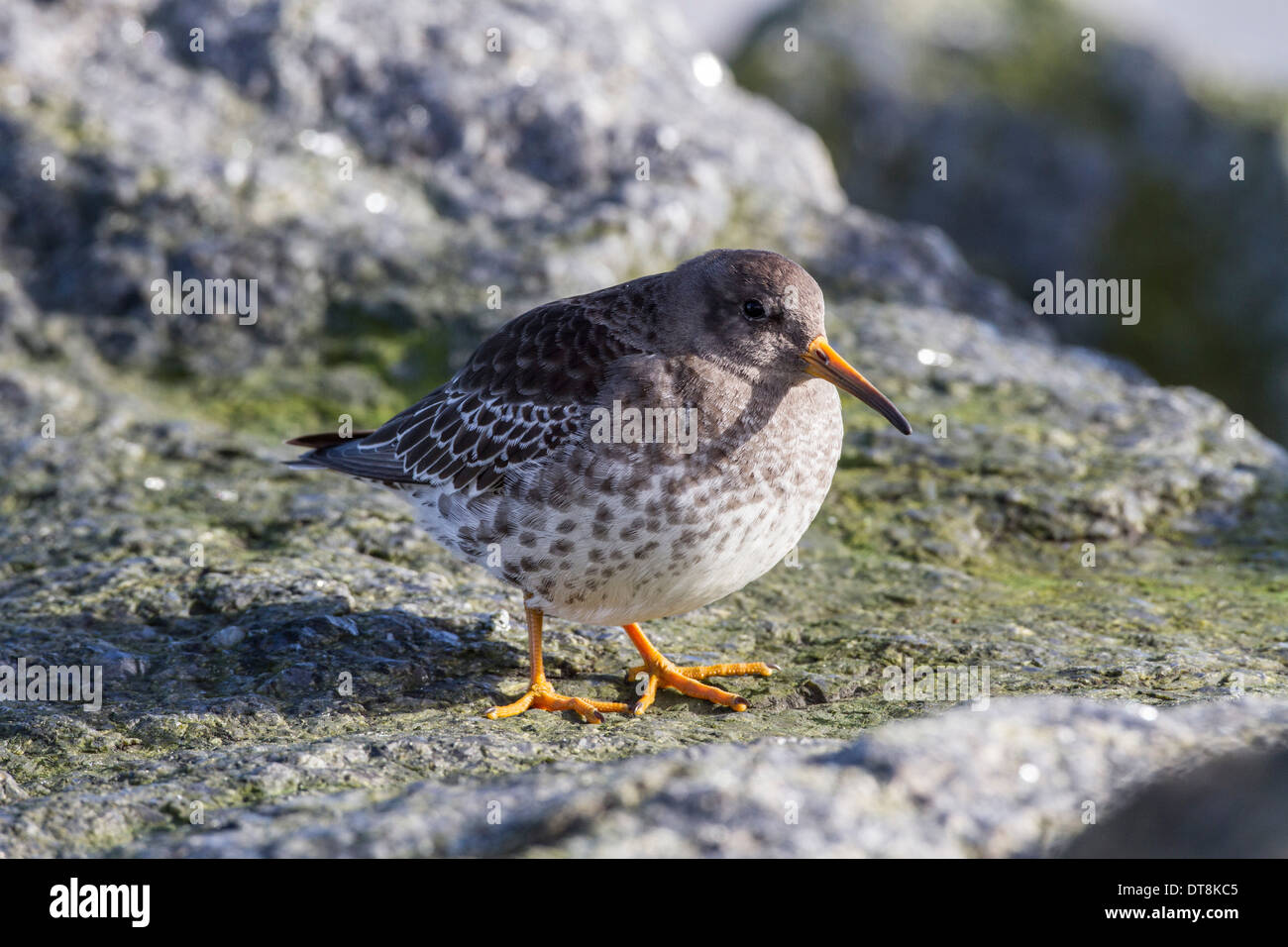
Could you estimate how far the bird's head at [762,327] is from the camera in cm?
639

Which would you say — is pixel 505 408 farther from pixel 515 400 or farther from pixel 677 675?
pixel 677 675

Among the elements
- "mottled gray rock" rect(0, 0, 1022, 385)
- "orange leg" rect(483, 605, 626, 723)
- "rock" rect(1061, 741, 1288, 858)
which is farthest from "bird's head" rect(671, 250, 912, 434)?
"mottled gray rock" rect(0, 0, 1022, 385)

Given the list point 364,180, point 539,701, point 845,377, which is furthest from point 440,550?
point 364,180

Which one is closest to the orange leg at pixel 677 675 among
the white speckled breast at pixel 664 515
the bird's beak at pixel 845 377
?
the white speckled breast at pixel 664 515

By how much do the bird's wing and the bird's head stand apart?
0.37 metres

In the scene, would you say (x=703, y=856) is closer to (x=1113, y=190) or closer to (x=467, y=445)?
(x=467, y=445)

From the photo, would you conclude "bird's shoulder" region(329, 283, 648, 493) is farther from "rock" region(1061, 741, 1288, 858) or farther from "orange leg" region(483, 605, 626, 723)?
"rock" region(1061, 741, 1288, 858)

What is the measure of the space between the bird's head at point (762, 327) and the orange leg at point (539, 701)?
1.53 metres

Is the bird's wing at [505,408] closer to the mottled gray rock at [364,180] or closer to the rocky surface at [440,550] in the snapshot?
the rocky surface at [440,550]

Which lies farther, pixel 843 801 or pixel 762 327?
pixel 762 327

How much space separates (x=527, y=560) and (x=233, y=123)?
585 cm

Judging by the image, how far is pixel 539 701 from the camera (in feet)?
20.1

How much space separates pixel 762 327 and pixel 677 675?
5.58 ft

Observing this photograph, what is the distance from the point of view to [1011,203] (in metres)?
14.0
